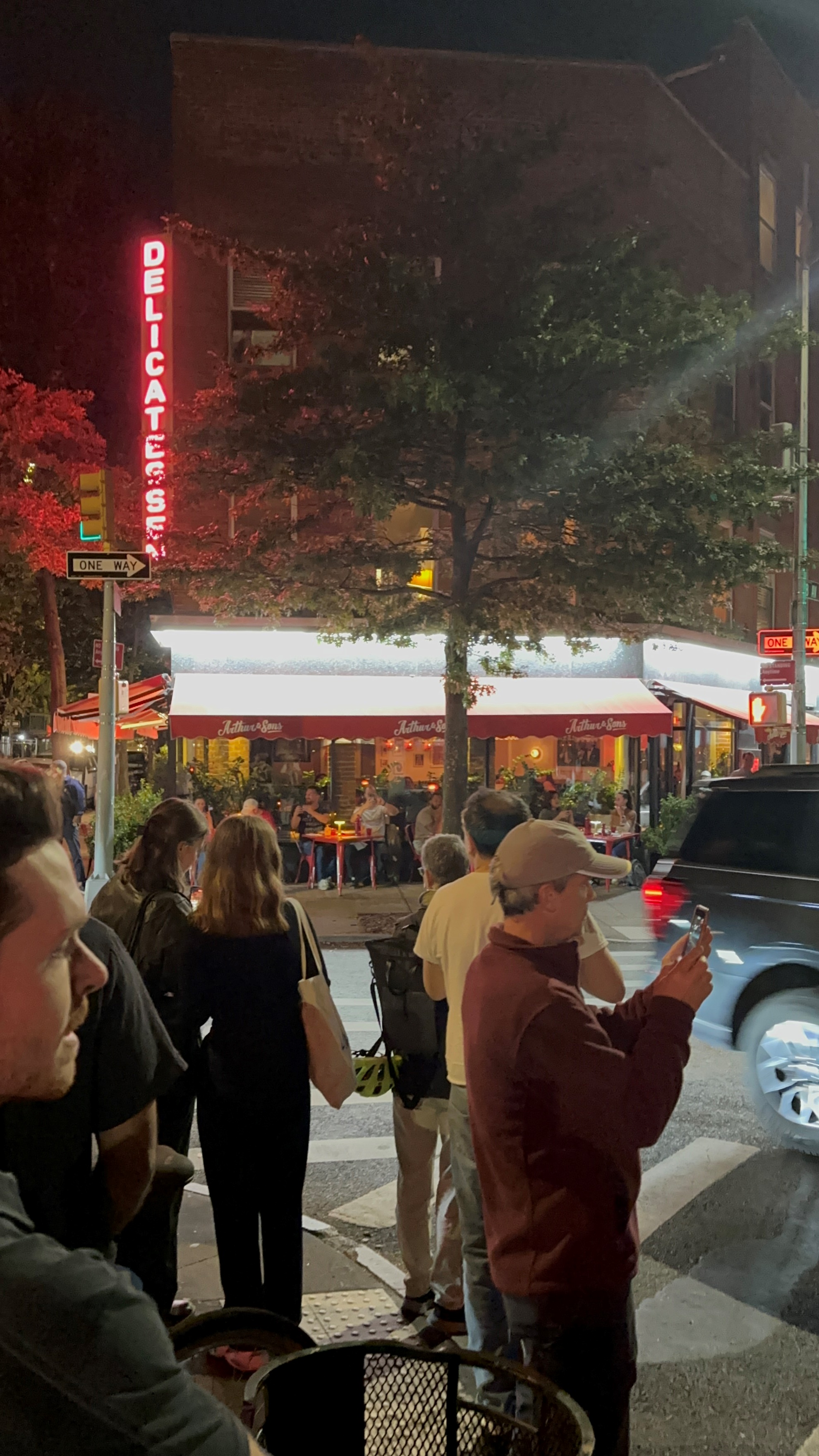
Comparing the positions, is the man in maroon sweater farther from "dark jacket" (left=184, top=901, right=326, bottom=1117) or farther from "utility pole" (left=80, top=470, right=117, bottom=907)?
"utility pole" (left=80, top=470, right=117, bottom=907)

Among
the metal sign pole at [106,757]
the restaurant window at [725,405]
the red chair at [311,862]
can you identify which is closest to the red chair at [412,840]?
the red chair at [311,862]

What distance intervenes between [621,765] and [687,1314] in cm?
1928

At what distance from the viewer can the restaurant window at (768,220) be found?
27109 mm

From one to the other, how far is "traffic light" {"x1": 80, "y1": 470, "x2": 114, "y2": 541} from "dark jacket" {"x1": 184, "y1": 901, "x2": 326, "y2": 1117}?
8661 mm

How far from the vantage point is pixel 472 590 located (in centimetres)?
1522

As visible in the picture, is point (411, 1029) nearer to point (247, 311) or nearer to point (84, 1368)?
point (84, 1368)

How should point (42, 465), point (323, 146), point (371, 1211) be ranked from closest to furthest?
point (371, 1211)
point (323, 146)
point (42, 465)

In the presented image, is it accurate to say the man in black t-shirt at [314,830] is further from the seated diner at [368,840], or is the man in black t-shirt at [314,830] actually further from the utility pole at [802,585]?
the utility pole at [802,585]

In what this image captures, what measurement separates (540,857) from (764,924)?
153 inches

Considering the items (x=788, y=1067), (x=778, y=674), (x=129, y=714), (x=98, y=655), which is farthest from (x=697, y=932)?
(x=129, y=714)

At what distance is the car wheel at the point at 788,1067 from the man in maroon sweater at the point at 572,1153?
364 cm

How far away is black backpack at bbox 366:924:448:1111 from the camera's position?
13.5ft

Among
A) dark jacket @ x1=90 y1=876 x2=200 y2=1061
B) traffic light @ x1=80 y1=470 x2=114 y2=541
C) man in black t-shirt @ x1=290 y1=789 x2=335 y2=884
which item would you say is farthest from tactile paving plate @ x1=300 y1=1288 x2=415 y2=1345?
man in black t-shirt @ x1=290 y1=789 x2=335 y2=884

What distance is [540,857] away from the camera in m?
2.55
